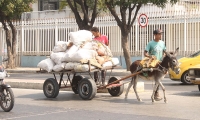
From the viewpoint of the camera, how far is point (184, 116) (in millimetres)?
11406

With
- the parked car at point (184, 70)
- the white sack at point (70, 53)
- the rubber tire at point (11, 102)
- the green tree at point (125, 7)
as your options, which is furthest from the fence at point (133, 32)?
the rubber tire at point (11, 102)

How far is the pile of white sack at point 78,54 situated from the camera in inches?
570

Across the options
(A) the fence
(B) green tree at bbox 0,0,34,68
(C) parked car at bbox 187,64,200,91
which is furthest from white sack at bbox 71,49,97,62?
(B) green tree at bbox 0,0,34,68

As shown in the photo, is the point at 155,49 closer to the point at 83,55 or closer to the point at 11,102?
the point at 83,55

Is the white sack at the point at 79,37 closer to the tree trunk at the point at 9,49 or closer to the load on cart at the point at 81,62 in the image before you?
the load on cart at the point at 81,62

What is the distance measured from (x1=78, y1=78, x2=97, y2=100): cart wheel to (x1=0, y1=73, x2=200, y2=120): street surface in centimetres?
16

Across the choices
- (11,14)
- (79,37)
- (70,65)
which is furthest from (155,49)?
(11,14)

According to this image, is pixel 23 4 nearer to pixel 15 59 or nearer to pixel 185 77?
pixel 15 59

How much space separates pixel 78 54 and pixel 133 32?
19.4 metres

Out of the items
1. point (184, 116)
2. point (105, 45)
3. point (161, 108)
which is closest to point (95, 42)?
point (105, 45)

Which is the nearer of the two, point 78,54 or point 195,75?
point 78,54

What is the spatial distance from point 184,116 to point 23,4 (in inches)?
967

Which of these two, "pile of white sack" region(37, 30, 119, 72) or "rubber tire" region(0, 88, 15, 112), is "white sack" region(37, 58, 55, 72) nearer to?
"pile of white sack" region(37, 30, 119, 72)

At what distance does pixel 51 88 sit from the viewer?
1529 cm
